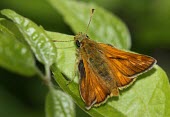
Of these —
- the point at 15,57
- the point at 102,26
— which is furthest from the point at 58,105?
the point at 102,26

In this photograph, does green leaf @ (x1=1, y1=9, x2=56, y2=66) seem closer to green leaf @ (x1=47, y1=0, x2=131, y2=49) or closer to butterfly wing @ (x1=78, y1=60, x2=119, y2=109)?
butterfly wing @ (x1=78, y1=60, x2=119, y2=109)

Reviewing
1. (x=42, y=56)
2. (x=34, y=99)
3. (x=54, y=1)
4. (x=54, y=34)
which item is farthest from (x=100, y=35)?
(x=34, y=99)

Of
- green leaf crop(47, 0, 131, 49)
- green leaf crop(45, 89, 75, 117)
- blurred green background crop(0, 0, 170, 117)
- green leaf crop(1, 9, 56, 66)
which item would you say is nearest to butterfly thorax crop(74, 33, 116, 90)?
green leaf crop(47, 0, 131, 49)

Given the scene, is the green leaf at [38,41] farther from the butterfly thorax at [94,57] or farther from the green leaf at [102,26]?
the green leaf at [102,26]

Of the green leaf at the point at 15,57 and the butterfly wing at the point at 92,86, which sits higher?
the green leaf at the point at 15,57

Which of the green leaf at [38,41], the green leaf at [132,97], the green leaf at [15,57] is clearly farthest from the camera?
the green leaf at [132,97]

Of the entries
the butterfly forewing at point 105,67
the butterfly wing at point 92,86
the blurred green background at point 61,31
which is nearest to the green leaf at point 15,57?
the butterfly wing at point 92,86
